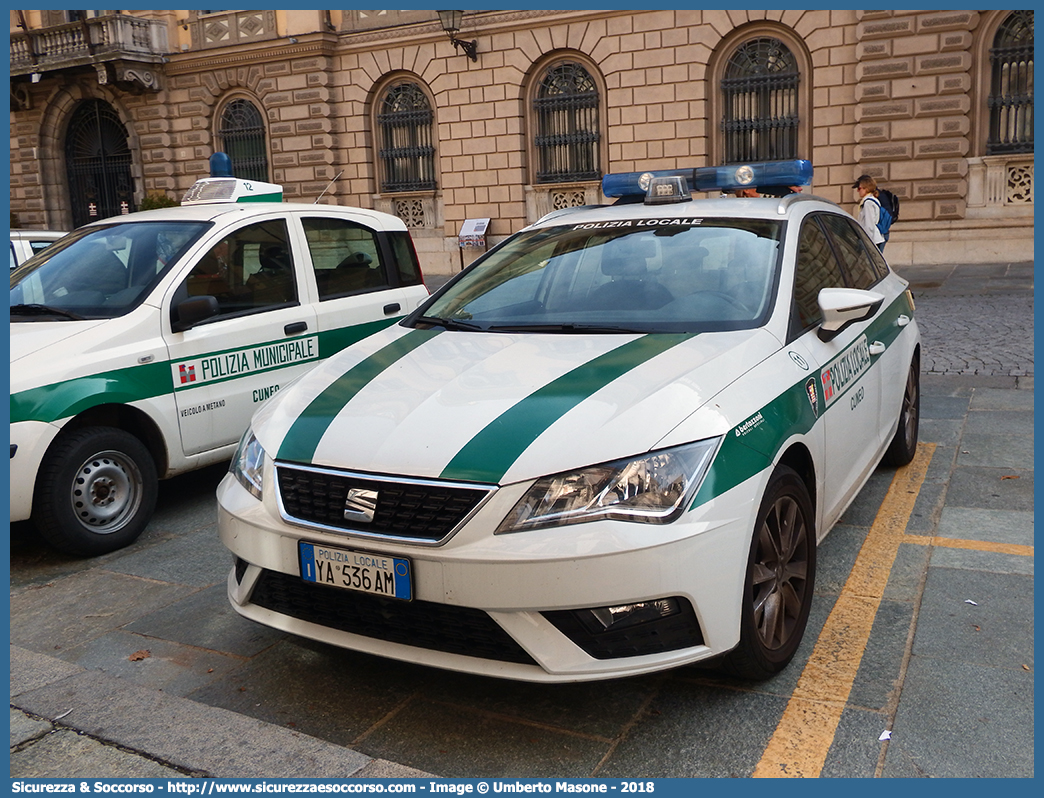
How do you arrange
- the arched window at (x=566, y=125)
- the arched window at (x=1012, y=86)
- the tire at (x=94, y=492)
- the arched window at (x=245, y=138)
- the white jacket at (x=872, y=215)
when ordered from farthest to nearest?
the arched window at (x=245, y=138) → the arched window at (x=566, y=125) → the arched window at (x=1012, y=86) → the white jacket at (x=872, y=215) → the tire at (x=94, y=492)

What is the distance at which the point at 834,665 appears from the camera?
11.1 feet

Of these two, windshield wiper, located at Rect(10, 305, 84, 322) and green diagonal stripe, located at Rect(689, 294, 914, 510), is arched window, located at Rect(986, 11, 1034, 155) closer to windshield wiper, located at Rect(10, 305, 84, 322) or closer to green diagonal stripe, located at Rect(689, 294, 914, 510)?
green diagonal stripe, located at Rect(689, 294, 914, 510)

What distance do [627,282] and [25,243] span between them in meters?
6.58

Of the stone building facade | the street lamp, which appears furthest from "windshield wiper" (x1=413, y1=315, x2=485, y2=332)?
the street lamp

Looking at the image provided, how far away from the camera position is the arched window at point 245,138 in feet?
76.7

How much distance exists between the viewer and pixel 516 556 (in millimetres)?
2738

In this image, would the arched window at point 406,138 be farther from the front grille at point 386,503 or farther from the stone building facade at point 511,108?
the front grille at point 386,503

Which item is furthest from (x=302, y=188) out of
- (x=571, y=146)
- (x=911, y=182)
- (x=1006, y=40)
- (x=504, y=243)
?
(x=504, y=243)

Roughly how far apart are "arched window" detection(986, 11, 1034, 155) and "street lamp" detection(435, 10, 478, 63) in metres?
9.76

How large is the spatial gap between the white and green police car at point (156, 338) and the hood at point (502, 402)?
155cm

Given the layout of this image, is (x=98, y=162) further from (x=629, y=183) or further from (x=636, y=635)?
(x=636, y=635)

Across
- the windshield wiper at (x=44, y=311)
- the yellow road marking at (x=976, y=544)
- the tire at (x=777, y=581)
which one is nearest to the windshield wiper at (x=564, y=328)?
the tire at (x=777, y=581)

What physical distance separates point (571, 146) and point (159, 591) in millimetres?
17254

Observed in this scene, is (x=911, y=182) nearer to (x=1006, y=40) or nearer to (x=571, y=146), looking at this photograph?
(x=1006, y=40)
